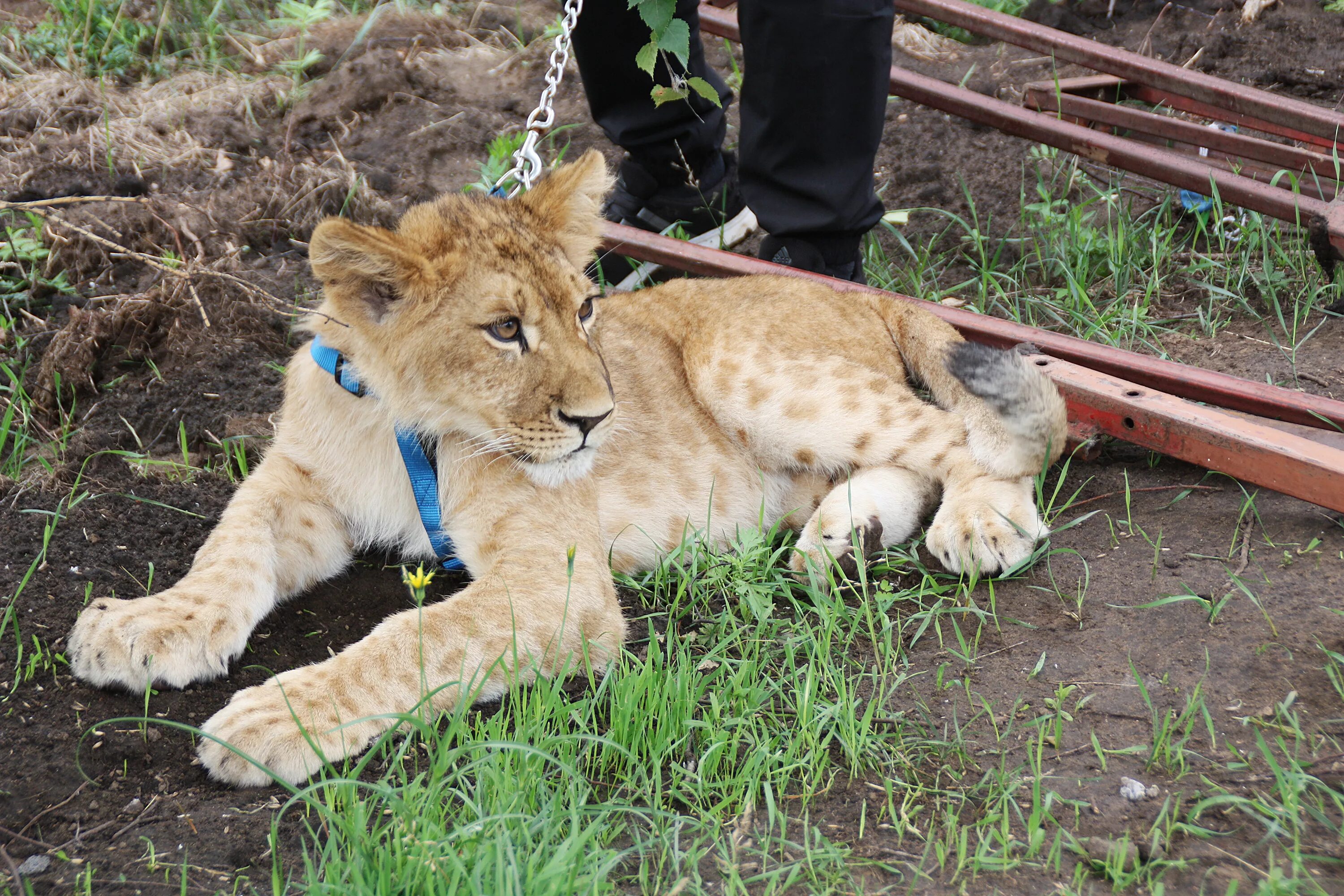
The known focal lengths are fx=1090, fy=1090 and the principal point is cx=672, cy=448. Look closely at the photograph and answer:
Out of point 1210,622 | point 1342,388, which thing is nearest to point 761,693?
point 1210,622

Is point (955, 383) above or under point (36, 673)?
above

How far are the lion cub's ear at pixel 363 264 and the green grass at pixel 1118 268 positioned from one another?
2.44m

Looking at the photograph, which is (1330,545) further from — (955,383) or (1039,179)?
(1039,179)

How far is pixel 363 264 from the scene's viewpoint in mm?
2564

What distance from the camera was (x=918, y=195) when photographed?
17.2ft

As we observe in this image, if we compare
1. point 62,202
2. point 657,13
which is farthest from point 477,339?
point 62,202

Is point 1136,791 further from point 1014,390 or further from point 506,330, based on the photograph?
point 506,330

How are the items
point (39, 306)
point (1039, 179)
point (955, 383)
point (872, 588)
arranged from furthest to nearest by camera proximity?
point (1039, 179) → point (39, 306) → point (955, 383) → point (872, 588)

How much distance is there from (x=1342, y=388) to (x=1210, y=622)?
1.53 m

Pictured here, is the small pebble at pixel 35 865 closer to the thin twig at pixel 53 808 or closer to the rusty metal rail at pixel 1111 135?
the thin twig at pixel 53 808

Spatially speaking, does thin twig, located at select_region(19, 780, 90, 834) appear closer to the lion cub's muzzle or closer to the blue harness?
the blue harness

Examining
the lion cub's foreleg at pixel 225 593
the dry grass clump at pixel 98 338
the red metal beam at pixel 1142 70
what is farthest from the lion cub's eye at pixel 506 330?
the red metal beam at pixel 1142 70

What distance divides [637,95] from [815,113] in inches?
41.8

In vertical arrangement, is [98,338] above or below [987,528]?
below
